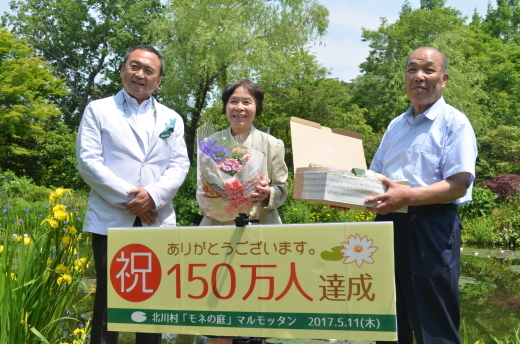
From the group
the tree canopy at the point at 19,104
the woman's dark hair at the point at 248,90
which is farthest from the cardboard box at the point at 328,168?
the tree canopy at the point at 19,104

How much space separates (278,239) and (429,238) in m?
0.82

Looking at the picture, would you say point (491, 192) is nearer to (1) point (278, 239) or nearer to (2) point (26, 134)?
(1) point (278, 239)

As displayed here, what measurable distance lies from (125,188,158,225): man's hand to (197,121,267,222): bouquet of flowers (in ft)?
0.85

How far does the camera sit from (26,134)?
60.7 ft

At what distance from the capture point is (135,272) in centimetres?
177

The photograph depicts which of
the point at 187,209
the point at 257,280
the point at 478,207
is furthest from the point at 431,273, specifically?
the point at 478,207

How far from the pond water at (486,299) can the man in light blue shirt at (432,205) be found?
891mm

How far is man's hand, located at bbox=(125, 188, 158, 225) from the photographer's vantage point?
238cm

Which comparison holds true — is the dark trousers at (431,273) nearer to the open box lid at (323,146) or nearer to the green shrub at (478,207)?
the open box lid at (323,146)

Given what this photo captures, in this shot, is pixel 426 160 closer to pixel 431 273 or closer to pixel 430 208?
pixel 430 208

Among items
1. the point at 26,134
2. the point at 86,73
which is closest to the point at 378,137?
the point at 26,134

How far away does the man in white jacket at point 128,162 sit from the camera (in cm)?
239

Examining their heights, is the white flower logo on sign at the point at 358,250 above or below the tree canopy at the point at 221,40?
below

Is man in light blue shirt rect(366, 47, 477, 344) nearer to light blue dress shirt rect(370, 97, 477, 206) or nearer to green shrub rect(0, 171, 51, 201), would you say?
light blue dress shirt rect(370, 97, 477, 206)
